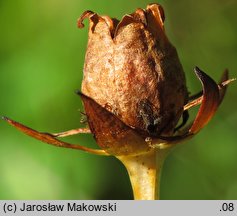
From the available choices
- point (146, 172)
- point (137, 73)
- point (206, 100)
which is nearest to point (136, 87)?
point (137, 73)

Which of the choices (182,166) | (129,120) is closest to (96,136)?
(129,120)

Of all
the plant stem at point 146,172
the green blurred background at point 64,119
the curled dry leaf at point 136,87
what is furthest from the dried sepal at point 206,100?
the green blurred background at point 64,119

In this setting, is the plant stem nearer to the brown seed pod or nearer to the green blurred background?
the brown seed pod

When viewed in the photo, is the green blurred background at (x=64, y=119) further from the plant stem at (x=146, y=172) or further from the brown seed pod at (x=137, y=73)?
the brown seed pod at (x=137, y=73)

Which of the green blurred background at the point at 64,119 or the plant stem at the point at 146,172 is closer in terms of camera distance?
the plant stem at the point at 146,172

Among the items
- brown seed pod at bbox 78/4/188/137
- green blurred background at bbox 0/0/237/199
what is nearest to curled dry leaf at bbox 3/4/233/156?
brown seed pod at bbox 78/4/188/137

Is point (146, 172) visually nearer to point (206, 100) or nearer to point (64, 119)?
point (206, 100)
